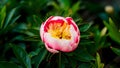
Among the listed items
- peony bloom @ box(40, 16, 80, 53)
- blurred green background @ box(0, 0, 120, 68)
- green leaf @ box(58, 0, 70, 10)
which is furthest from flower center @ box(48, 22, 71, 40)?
green leaf @ box(58, 0, 70, 10)

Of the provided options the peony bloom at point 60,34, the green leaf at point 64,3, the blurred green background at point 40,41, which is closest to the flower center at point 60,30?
the peony bloom at point 60,34

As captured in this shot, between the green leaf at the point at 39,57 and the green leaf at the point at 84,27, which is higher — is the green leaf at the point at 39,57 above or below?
below

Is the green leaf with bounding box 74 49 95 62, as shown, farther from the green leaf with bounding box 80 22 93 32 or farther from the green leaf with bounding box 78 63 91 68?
the green leaf with bounding box 80 22 93 32

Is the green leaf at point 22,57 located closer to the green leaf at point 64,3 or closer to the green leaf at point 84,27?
the green leaf at point 84,27

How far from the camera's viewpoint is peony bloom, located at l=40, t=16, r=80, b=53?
3.95 feet

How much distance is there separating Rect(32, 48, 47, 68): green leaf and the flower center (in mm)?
124

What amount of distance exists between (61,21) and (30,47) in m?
0.43

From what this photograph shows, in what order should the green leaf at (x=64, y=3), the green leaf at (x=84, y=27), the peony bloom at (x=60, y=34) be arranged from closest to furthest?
the peony bloom at (x=60, y=34) < the green leaf at (x=84, y=27) < the green leaf at (x=64, y=3)

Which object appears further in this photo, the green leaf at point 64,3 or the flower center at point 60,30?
the green leaf at point 64,3

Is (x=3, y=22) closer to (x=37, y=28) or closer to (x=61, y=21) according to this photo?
(x=37, y=28)

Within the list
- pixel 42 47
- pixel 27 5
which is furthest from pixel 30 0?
pixel 42 47

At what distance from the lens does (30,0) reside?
1936 millimetres

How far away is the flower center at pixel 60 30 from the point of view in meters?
1.27

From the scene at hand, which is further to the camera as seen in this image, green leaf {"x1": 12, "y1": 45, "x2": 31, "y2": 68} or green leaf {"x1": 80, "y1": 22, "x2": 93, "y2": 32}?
green leaf {"x1": 80, "y1": 22, "x2": 93, "y2": 32}
